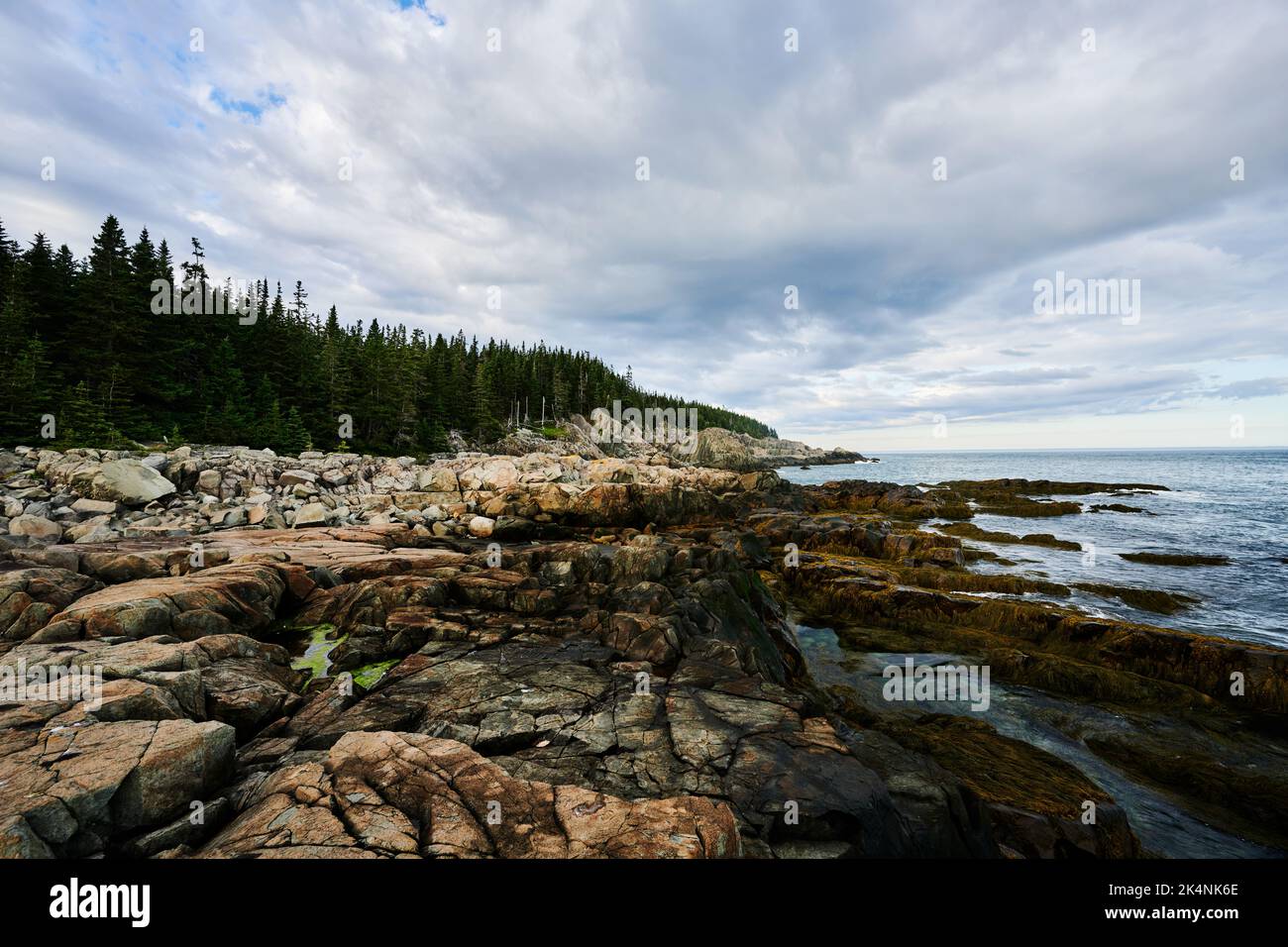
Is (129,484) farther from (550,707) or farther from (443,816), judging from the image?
(443,816)

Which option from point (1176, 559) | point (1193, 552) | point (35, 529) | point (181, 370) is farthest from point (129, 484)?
point (1193, 552)

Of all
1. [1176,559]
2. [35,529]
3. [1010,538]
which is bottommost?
[1176,559]

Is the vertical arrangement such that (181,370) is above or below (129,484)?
above

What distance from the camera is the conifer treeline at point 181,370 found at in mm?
33188

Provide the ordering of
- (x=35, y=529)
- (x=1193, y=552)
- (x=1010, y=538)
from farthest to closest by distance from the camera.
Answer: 1. (x=1010, y=538)
2. (x=1193, y=552)
3. (x=35, y=529)

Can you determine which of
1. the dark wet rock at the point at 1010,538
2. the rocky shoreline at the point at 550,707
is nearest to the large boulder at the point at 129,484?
the rocky shoreline at the point at 550,707

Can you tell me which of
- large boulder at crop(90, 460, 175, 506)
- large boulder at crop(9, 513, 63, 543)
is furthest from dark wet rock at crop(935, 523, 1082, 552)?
large boulder at crop(90, 460, 175, 506)

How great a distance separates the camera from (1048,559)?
27016 mm

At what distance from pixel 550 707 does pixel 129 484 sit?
1175 inches

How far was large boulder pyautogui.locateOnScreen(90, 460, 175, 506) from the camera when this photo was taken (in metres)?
23.2

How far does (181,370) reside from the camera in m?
43.6

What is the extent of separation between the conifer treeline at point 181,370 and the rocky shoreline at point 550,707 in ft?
53.2
